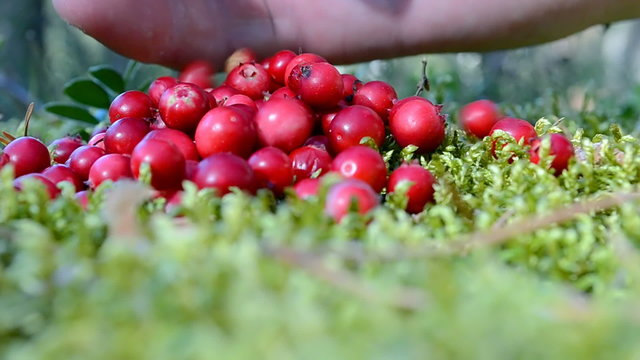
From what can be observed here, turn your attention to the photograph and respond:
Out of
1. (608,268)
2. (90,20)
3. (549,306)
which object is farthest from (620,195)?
(90,20)

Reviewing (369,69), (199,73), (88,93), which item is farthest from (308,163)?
(369,69)

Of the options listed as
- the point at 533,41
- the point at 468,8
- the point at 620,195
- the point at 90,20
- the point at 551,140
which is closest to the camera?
the point at 620,195

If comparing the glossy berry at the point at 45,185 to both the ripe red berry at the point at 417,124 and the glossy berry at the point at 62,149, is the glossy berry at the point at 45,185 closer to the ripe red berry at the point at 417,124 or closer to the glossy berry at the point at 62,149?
the glossy berry at the point at 62,149

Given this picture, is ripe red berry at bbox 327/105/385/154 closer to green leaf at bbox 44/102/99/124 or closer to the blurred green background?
green leaf at bbox 44/102/99/124

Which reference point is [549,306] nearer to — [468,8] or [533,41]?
[468,8]

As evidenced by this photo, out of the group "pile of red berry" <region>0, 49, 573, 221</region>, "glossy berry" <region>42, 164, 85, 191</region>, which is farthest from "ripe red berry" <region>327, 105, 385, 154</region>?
"glossy berry" <region>42, 164, 85, 191</region>

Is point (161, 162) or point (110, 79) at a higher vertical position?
point (161, 162)

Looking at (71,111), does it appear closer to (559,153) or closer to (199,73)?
(199,73)
